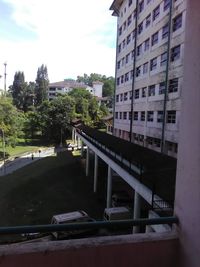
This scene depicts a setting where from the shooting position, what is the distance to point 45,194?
1172 inches

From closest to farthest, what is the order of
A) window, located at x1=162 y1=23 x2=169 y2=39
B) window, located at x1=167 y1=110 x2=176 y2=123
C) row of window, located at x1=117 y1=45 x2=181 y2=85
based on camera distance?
row of window, located at x1=117 y1=45 x2=181 y2=85, window, located at x1=167 y1=110 x2=176 y2=123, window, located at x1=162 y1=23 x2=169 y2=39

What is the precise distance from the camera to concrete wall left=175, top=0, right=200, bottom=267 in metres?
2.82

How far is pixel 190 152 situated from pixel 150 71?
3215cm

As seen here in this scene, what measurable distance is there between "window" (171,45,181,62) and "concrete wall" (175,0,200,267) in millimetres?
25123

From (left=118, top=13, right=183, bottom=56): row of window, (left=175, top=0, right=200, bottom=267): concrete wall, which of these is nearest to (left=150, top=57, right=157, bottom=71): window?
(left=118, top=13, right=183, bottom=56): row of window

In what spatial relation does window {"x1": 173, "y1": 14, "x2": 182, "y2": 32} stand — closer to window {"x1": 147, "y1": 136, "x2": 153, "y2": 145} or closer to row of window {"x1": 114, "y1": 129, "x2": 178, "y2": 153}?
row of window {"x1": 114, "y1": 129, "x2": 178, "y2": 153}

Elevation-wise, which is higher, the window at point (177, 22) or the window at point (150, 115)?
the window at point (177, 22)

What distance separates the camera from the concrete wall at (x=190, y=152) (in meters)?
2.82

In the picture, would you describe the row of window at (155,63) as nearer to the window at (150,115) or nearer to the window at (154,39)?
the window at (154,39)

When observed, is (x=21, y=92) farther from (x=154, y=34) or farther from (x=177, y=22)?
(x=177, y=22)

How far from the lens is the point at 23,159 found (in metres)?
52.5

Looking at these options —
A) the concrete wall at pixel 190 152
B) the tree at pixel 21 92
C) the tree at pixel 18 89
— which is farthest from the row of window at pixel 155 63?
the tree at pixel 18 89

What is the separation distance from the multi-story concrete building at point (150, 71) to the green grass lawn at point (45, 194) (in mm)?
8380

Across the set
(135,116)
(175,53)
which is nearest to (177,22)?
(175,53)
